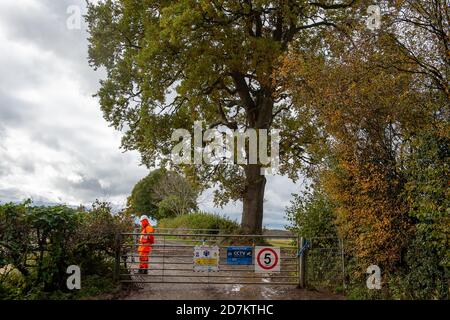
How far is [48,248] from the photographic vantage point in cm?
1069

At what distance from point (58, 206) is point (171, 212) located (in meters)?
32.2

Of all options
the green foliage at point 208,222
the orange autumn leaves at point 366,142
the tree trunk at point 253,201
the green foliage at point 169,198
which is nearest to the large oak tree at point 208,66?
the tree trunk at point 253,201

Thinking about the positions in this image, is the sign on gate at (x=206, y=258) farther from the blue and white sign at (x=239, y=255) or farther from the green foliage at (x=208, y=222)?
the green foliage at (x=208, y=222)

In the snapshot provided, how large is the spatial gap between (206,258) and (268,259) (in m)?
1.88

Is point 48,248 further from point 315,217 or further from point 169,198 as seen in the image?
point 169,198

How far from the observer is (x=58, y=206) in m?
11.3

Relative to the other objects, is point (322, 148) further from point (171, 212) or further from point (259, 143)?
point (171, 212)

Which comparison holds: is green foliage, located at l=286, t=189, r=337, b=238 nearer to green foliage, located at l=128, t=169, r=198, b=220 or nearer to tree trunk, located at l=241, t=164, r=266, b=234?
tree trunk, located at l=241, t=164, r=266, b=234

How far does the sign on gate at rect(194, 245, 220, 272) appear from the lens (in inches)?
503

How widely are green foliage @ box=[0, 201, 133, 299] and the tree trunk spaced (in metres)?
10.5

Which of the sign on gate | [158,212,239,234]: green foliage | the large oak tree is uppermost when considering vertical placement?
the large oak tree

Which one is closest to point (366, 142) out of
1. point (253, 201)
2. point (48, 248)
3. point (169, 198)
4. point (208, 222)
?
point (48, 248)

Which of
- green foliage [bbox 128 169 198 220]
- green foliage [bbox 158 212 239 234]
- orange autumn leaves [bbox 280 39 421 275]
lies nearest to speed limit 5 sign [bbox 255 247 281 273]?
orange autumn leaves [bbox 280 39 421 275]

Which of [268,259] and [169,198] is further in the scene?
[169,198]
